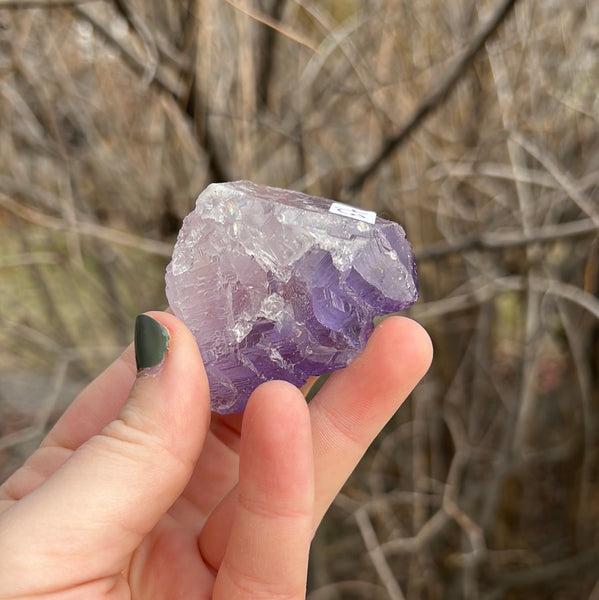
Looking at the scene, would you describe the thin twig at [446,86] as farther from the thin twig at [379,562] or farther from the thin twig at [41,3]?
the thin twig at [379,562]

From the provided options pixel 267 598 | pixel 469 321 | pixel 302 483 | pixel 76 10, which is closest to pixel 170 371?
pixel 302 483

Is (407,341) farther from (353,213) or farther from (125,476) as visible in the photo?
(125,476)

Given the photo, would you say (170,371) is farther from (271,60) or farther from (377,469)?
(377,469)

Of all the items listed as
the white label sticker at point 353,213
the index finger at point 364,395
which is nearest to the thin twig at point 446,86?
the white label sticker at point 353,213

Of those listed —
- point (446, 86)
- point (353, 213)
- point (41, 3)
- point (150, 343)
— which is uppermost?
point (41, 3)

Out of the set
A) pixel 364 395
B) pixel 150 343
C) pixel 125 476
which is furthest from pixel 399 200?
pixel 125 476

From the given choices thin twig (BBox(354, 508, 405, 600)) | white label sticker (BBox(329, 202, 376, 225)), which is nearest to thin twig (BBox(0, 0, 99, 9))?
white label sticker (BBox(329, 202, 376, 225))

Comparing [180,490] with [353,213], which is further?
[353,213]
